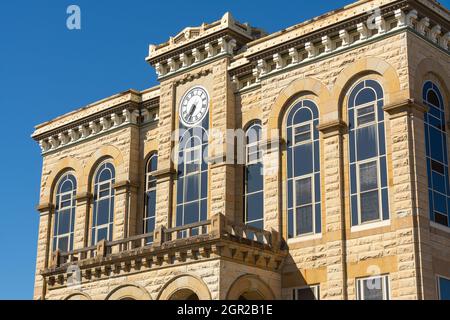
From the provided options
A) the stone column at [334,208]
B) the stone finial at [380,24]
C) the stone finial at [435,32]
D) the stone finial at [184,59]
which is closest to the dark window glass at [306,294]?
the stone column at [334,208]

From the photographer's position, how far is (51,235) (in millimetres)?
42125

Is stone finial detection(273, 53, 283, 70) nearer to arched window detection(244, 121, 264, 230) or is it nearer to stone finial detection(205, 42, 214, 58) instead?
arched window detection(244, 121, 264, 230)

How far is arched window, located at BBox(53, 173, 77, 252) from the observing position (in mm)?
41094

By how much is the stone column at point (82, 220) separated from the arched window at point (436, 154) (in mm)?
17250

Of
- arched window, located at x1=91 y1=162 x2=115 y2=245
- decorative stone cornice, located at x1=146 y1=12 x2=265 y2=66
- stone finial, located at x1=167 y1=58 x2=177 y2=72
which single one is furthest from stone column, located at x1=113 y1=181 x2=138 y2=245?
stone finial, located at x1=167 y1=58 x2=177 y2=72

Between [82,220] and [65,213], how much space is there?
74.8 inches

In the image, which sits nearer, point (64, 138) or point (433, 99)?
point (433, 99)

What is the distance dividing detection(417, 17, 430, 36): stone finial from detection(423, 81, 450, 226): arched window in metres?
1.87

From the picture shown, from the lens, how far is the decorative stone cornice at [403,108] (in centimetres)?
2922

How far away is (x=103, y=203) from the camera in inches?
1569

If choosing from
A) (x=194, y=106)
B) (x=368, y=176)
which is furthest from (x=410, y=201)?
(x=194, y=106)

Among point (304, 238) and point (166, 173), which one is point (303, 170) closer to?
point (304, 238)
